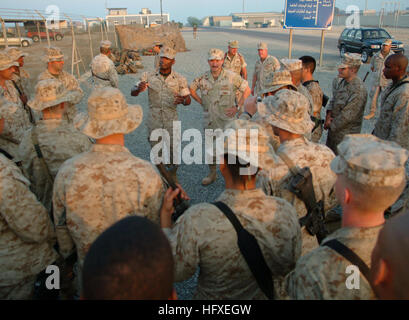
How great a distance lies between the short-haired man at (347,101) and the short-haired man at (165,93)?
234cm

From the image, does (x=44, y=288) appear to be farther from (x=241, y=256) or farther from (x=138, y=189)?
(x=241, y=256)

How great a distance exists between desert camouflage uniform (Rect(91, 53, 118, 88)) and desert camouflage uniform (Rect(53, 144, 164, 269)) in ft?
21.8

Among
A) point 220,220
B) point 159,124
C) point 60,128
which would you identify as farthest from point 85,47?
point 220,220

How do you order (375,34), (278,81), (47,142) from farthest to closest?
(375,34)
(278,81)
(47,142)

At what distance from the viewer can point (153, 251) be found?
3.57ft

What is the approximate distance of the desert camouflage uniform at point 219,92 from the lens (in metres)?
5.27

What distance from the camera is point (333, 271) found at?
1369 mm

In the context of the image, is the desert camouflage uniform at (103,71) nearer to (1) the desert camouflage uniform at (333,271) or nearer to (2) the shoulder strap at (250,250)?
(2) the shoulder strap at (250,250)

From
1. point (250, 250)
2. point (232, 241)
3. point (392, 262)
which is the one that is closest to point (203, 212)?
point (232, 241)

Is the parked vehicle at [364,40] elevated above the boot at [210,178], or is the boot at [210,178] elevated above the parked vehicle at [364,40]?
the parked vehicle at [364,40]

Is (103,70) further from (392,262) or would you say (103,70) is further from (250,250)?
(392,262)

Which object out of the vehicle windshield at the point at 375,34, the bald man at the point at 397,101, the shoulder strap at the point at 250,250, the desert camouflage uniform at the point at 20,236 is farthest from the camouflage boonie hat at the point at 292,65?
the vehicle windshield at the point at 375,34

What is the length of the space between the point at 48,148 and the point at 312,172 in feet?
7.57

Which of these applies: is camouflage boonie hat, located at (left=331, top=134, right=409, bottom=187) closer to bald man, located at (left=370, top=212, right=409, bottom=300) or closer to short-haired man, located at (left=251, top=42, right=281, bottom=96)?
bald man, located at (left=370, top=212, right=409, bottom=300)
